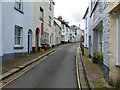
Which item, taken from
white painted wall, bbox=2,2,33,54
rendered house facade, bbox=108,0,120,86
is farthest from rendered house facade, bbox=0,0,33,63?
rendered house facade, bbox=108,0,120,86

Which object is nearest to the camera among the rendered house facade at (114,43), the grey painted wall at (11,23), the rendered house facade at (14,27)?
the rendered house facade at (114,43)

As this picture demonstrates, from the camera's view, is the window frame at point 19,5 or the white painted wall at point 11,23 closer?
the white painted wall at point 11,23

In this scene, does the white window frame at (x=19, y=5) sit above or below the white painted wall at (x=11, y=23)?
above

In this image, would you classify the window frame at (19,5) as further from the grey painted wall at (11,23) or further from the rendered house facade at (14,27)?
the grey painted wall at (11,23)

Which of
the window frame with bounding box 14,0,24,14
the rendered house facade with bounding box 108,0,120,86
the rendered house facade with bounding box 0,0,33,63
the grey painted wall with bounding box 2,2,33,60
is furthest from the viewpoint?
the window frame with bounding box 14,0,24,14

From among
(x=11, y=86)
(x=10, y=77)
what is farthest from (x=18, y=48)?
(x=11, y=86)

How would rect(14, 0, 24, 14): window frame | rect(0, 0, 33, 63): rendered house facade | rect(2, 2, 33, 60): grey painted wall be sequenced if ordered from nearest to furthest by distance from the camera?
rect(0, 0, 33, 63): rendered house facade → rect(2, 2, 33, 60): grey painted wall → rect(14, 0, 24, 14): window frame

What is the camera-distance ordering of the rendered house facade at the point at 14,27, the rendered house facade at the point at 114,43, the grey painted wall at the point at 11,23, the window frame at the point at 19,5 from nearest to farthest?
1. the rendered house facade at the point at 114,43
2. the rendered house facade at the point at 14,27
3. the grey painted wall at the point at 11,23
4. the window frame at the point at 19,5

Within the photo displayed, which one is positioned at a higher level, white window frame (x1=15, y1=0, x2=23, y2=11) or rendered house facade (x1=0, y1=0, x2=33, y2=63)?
white window frame (x1=15, y1=0, x2=23, y2=11)

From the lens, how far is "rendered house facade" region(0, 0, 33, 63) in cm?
931

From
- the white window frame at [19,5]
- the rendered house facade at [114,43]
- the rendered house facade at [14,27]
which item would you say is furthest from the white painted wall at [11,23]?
the rendered house facade at [114,43]

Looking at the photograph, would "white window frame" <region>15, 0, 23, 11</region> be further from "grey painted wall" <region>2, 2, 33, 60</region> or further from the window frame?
"grey painted wall" <region>2, 2, 33, 60</region>

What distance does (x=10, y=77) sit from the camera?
6.58 meters

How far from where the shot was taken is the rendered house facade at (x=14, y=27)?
367 inches
